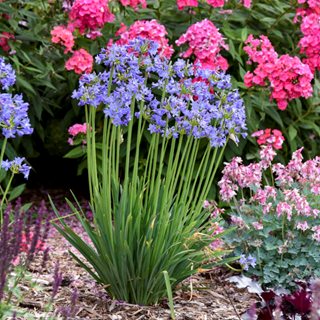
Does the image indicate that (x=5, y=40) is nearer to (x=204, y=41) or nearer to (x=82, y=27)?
(x=82, y=27)

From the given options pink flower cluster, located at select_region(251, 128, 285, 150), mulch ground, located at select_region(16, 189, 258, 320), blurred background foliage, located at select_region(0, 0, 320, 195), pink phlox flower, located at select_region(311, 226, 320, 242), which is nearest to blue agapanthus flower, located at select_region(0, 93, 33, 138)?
mulch ground, located at select_region(16, 189, 258, 320)

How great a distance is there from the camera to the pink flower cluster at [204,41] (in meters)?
5.70

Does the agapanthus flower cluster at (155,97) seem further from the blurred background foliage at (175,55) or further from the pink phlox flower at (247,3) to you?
the pink phlox flower at (247,3)

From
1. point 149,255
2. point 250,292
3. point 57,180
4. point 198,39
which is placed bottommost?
→ point 57,180

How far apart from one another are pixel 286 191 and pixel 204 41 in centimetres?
154

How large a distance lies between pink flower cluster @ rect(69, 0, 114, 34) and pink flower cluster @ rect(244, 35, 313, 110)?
1104mm

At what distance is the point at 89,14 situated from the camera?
19.4 feet

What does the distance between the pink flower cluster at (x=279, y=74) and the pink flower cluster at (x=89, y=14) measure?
1104 mm

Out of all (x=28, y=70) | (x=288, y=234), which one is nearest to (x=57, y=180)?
(x=28, y=70)

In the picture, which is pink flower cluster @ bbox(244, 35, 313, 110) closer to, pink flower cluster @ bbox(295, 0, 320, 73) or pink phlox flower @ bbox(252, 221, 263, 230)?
pink flower cluster @ bbox(295, 0, 320, 73)

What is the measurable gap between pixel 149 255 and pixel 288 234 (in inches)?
42.0

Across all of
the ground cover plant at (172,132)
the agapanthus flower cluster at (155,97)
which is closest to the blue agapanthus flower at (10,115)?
the ground cover plant at (172,132)

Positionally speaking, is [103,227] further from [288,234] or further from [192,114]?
[288,234]

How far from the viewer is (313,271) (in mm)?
4676
